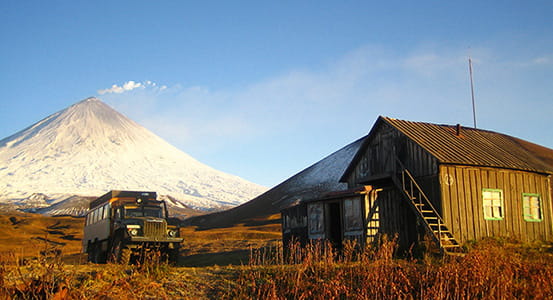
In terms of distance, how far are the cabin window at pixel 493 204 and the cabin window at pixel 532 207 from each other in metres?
1.58

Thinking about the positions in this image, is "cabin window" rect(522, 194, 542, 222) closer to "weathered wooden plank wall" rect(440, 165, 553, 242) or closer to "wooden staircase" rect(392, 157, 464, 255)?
"weathered wooden plank wall" rect(440, 165, 553, 242)

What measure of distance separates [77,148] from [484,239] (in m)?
182

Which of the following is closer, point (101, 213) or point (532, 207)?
point (101, 213)

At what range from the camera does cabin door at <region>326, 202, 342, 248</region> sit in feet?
71.3

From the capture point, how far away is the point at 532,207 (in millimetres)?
22875

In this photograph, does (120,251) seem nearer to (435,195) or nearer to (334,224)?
(334,224)

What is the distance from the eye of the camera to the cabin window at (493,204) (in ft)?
69.7

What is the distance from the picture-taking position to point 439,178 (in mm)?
20062

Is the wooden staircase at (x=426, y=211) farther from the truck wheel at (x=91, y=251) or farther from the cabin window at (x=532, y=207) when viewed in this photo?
the truck wheel at (x=91, y=251)

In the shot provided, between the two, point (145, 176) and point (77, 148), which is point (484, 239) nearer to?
point (145, 176)

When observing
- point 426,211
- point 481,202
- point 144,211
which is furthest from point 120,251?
point 481,202

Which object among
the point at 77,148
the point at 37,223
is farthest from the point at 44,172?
the point at 37,223

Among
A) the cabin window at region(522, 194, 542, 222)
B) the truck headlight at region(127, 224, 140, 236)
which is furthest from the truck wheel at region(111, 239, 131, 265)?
the cabin window at region(522, 194, 542, 222)

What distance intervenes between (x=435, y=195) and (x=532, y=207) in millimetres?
5945
